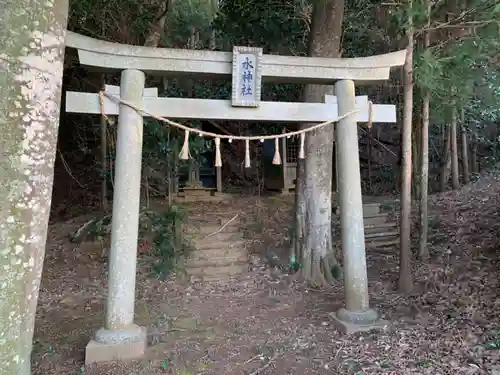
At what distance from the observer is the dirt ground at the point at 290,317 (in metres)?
3.88

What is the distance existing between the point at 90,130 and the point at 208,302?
30.0 feet

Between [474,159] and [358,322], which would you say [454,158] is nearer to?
[474,159]

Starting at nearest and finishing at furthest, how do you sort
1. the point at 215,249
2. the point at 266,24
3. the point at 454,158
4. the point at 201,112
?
1. the point at 201,112
2. the point at 215,249
3. the point at 266,24
4. the point at 454,158

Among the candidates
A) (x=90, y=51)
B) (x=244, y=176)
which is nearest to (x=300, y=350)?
(x=90, y=51)

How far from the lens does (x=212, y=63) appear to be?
15.2 ft

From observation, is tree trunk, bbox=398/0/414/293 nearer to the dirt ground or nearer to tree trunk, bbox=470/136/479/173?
the dirt ground

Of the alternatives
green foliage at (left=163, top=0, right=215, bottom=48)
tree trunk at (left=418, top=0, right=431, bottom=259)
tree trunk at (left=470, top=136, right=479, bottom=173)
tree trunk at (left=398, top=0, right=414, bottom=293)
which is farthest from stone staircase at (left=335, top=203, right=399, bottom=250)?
tree trunk at (left=470, top=136, right=479, bottom=173)

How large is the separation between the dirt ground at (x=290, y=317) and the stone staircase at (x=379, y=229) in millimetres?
745

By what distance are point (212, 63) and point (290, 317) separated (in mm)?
3339

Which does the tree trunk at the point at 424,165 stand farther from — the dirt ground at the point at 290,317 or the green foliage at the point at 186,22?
the green foliage at the point at 186,22

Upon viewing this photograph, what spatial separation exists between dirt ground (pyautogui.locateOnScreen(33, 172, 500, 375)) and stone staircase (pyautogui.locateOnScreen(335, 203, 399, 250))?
0.75 meters

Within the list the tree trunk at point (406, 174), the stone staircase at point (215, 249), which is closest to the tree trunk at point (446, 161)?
the stone staircase at point (215, 249)

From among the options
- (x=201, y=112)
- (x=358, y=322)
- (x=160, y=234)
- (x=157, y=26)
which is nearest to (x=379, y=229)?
(x=160, y=234)

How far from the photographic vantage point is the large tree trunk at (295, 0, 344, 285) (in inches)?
266
